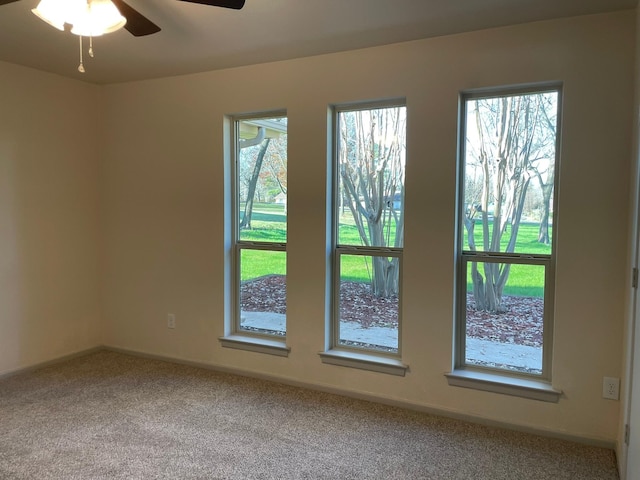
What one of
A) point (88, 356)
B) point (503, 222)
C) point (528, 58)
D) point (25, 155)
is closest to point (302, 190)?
point (503, 222)

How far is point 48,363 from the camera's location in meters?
3.90

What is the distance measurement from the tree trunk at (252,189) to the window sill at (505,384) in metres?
1.92

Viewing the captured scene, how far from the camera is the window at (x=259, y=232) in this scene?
142 inches

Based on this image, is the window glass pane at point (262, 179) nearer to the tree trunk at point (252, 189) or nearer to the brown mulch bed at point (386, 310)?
the tree trunk at point (252, 189)

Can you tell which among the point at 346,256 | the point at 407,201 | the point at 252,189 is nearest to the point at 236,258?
the point at 252,189

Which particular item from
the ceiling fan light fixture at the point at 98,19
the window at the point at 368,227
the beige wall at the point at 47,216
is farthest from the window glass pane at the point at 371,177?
the beige wall at the point at 47,216

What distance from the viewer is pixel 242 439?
269 centimetres

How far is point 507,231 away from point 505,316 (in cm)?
54

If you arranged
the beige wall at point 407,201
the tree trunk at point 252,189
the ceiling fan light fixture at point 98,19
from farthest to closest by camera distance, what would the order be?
the tree trunk at point 252,189 → the beige wall at point 407,201 → the ceiling fan light fixture at point 98,19

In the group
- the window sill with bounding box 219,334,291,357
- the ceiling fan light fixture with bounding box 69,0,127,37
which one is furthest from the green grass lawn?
the ceiling fan light fixture with bounding box 69,0,127,37

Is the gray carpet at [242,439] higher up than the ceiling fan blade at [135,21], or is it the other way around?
the ceiling fan blade at [135,21]

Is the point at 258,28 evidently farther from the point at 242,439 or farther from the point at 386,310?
the point at 242,439

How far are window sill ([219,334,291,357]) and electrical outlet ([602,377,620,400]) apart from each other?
6.69ft

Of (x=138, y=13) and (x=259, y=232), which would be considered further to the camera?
(x=259, y=232)
